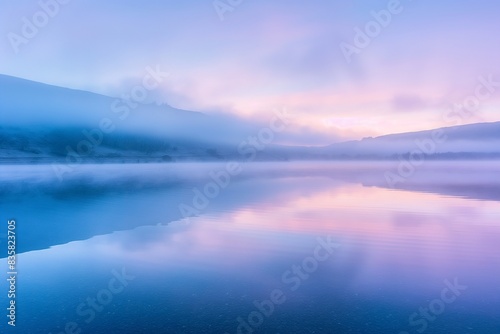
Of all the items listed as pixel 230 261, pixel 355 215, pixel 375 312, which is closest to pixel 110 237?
pixel 230 261

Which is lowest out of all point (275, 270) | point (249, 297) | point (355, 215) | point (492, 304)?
point (492, 304)

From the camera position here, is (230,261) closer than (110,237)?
Yes

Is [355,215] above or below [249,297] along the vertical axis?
above

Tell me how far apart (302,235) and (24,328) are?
31.8ft

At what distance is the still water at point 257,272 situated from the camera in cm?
720

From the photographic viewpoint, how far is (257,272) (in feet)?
33.0

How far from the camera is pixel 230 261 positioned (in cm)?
1099

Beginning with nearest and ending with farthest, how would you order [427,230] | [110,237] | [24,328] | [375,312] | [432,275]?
[24,328]
[375,312]
[432,275]
[110,237]
[427,230]

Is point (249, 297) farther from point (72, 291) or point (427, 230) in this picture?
point (427, 230)

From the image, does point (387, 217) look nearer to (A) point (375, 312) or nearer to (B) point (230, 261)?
(B) point (230, 261)

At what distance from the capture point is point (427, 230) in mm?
15195

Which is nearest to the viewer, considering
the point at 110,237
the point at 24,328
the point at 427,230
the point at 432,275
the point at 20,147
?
the point at 24,328

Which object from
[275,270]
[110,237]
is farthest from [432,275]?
[110,237]

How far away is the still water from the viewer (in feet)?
23.6
